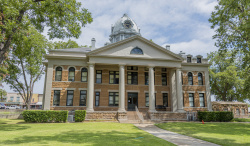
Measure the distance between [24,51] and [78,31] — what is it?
5512 millimetres

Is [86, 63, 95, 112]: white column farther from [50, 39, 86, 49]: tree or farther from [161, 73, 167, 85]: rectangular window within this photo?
[50, 39, 86, 49]: tree

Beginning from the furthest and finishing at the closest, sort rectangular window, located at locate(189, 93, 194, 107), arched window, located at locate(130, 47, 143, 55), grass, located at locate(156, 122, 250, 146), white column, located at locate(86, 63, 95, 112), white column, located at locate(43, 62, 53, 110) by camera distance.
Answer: rectangular window, located at locate(189, 93, 194, 107) → arched window, located at locate(130, 47, 143, 55) → white column, located at locate(43, 62, 53, 110) → white column, located at locate(86, 63, 95, 112) → grass, located at locate(156, 122, 250, 146)

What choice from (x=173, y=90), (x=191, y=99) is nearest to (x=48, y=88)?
(x=173, y=90)

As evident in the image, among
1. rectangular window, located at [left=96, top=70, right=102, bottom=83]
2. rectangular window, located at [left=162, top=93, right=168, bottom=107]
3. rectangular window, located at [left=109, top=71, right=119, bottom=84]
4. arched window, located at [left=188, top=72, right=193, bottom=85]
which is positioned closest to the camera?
rectangular window, located at [left=96, top=70, right=102, bottom=83]

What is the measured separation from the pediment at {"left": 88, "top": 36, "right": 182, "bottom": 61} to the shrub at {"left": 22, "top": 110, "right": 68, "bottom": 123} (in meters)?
9.09

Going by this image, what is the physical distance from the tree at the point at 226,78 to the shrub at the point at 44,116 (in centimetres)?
3552

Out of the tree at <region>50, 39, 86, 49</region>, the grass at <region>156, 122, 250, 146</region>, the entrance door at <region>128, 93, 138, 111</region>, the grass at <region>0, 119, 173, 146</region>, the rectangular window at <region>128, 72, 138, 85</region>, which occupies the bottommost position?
the grass at <region>156, 122, 250, 146</region>

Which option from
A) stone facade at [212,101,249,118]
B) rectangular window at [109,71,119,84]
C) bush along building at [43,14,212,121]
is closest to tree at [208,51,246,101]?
stone facade at [212,101,249,118]

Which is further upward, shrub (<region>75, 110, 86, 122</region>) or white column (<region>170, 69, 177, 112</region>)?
white column (<region>170, 69, 177, 112</region>)

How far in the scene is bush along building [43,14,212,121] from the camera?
23.6 metres

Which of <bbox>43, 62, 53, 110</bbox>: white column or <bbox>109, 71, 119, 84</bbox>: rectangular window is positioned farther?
<bbox>109, 71, 119, 84</bbox>: rectangular window

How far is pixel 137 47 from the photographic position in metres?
25.3

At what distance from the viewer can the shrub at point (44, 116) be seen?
19797mm

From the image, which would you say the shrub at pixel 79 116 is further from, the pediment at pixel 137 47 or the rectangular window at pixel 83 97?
the pediment at pixel 137 47
